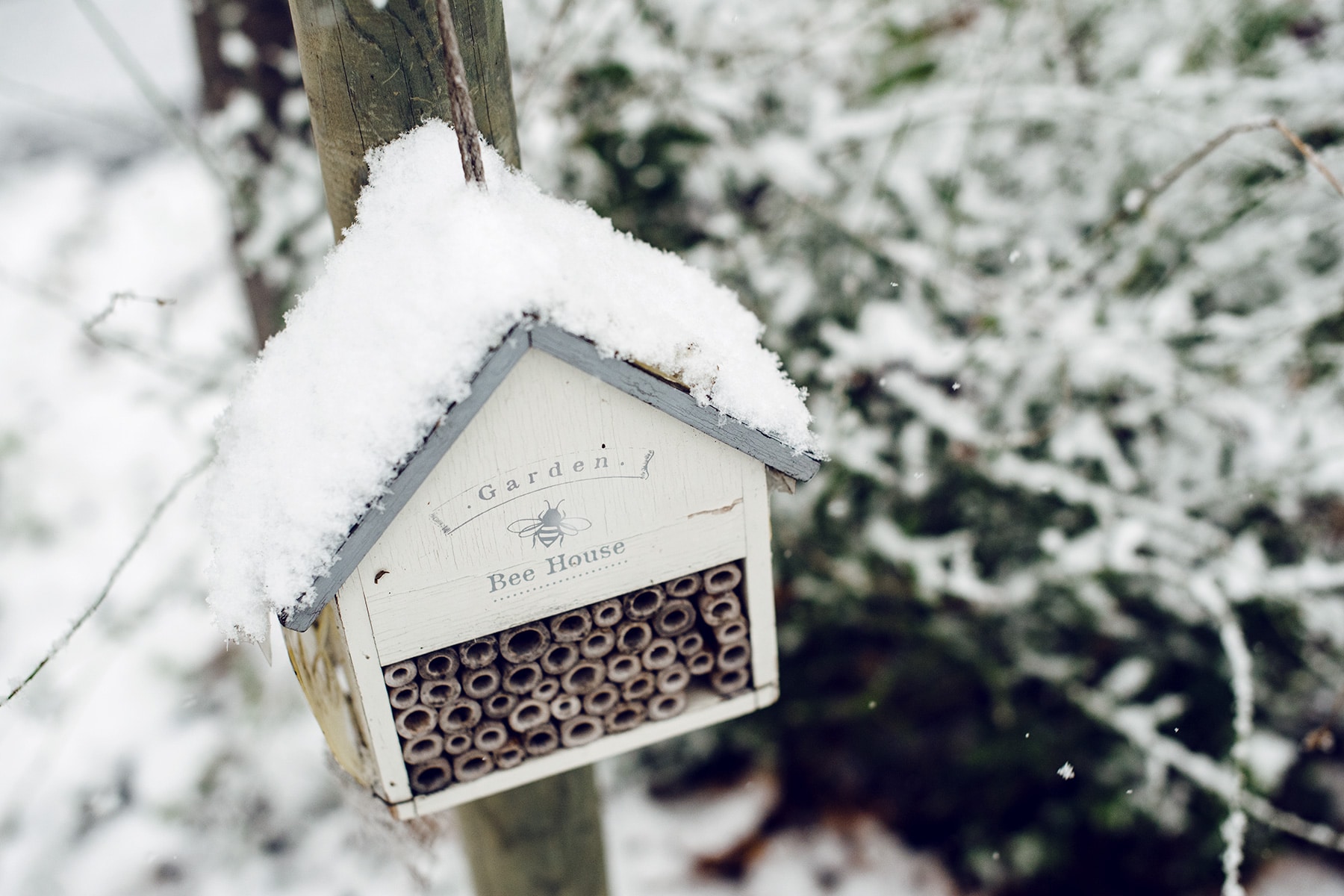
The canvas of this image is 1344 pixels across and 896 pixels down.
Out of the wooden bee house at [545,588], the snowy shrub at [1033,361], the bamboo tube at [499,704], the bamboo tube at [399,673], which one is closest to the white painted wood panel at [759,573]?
the wooden bee house at [545,588]

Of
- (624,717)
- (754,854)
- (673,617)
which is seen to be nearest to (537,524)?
(673,617)

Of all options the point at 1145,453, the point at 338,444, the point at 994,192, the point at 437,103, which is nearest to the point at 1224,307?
the point at 1145,453

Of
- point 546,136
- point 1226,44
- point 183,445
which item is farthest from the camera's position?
point 183,445

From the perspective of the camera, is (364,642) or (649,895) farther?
(649,895)

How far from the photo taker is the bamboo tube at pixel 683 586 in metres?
1.12

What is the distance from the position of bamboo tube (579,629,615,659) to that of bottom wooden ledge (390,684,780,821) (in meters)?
0.14

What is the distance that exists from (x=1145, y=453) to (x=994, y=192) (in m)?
0.90

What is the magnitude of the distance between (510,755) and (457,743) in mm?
77

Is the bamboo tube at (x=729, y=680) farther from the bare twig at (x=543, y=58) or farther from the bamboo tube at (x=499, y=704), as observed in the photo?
the bare twig at (x=543, y=58)

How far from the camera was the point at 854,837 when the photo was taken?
9.05ft

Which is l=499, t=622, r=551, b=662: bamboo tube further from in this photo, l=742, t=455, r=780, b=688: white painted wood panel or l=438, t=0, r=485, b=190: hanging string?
l=438, t=0, r=485, b=190: hanging string

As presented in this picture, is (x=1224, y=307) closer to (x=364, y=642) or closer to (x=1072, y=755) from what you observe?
(x=1072, y=755)

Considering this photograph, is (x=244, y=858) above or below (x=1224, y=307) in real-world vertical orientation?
below

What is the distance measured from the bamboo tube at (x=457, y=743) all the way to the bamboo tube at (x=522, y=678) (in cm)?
9
